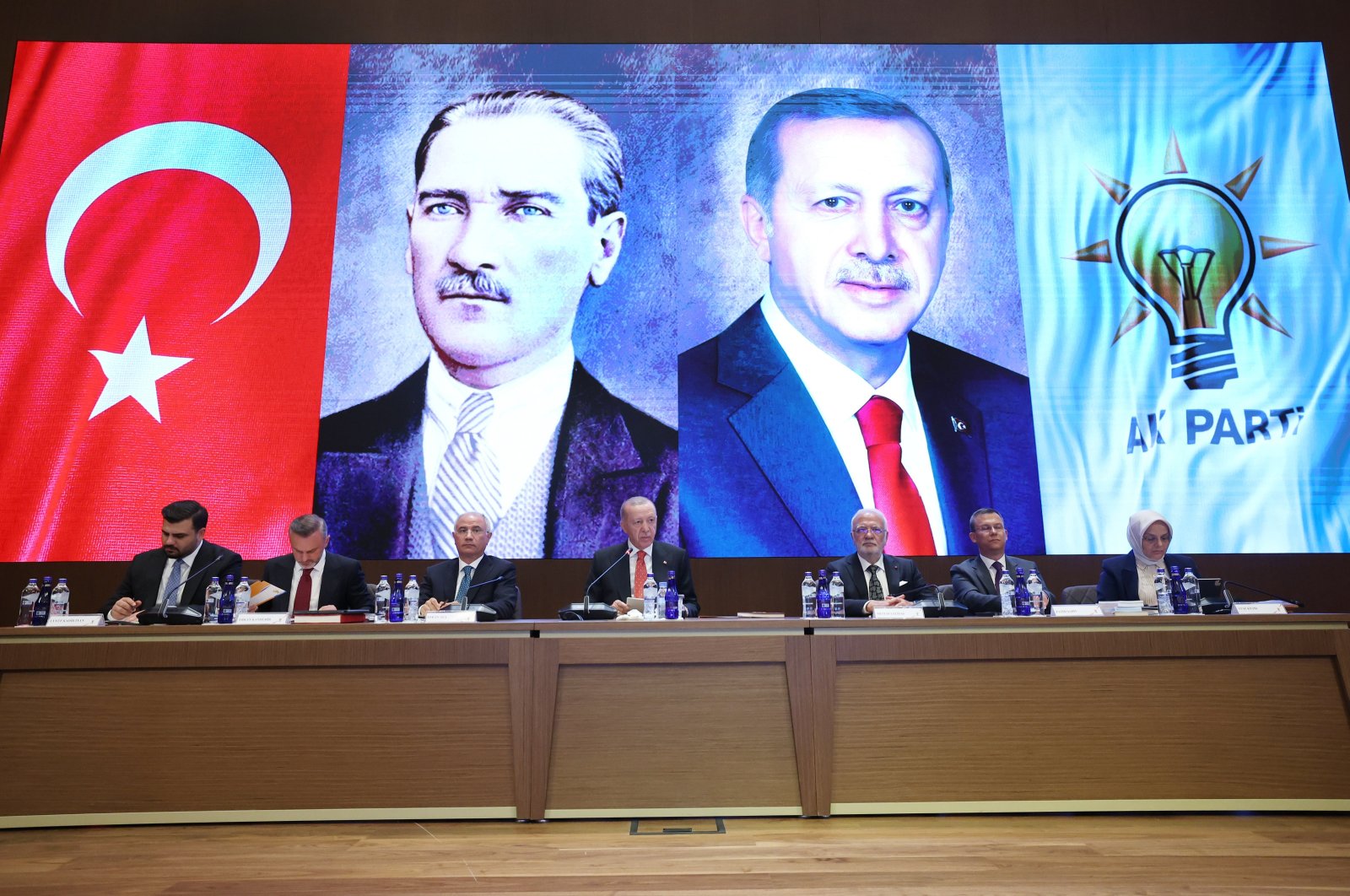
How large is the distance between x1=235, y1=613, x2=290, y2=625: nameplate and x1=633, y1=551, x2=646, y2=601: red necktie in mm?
1315

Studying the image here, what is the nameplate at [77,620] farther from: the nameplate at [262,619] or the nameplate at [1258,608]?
the nameplate at [1258,608]

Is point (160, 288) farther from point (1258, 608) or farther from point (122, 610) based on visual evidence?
point (1258, 608)

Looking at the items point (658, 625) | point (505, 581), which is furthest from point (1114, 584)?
point (505, 581)

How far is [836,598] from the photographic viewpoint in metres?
3.17

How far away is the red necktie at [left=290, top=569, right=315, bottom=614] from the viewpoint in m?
3.51

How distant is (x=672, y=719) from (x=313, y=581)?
5.55 feet

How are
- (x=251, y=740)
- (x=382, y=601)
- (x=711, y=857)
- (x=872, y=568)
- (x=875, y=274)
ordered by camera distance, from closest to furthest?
Answer: (x=711, y=857) → (x=251, y=740) → (x=382, y=601) → (x=872, y=568) → (x=875, y=274)

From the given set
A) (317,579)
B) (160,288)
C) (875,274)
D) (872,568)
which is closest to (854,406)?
(875,274)

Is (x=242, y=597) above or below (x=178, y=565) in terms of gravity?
below

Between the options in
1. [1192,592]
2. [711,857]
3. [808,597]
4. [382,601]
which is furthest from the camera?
[808,597]

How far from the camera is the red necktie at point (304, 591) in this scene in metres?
3.51

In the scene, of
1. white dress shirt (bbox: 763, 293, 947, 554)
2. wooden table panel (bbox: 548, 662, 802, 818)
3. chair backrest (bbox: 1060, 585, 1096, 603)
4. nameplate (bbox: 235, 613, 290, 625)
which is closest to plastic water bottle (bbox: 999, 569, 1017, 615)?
chair backrest (bbox: 1060, 585, 1096, 603)

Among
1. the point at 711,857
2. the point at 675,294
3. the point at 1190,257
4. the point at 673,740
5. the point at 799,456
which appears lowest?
the point at 711,857

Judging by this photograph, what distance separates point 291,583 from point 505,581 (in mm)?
879
